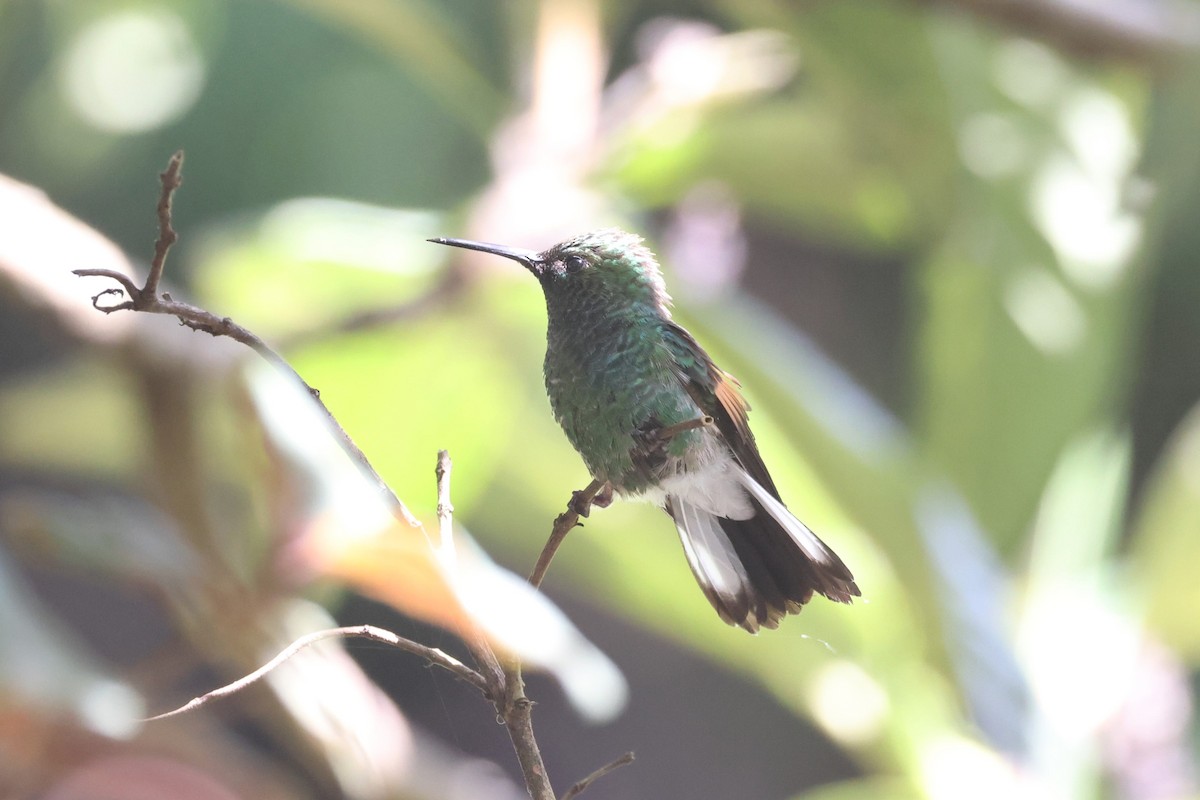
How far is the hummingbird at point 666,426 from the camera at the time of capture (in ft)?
1.20

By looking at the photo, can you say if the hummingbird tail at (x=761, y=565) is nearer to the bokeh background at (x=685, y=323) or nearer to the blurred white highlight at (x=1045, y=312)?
the bokeh background at (x=685, y=323)

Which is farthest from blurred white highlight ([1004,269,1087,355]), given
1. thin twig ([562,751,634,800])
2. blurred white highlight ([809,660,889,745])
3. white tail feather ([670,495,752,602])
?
thin twig ([562,751,634,800])

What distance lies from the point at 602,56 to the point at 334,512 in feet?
3.02

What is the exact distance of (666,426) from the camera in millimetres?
456

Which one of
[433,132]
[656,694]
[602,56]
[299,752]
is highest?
[433,132]

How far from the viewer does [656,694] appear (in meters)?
1.07

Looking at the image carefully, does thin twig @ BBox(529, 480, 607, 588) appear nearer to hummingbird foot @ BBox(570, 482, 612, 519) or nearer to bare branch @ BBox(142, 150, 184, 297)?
hummingbird foot @ BBox(570, 482, 612, 519)

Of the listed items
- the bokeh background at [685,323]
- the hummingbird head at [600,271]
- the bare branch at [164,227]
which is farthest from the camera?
the bokeh background at [685,323]

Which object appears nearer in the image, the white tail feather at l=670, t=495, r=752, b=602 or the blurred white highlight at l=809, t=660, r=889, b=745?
the white tail feather at l=670, t=495, r=752, b=602

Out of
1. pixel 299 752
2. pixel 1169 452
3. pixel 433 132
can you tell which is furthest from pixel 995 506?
pixel 433 132

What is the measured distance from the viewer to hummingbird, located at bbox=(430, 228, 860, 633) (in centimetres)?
37

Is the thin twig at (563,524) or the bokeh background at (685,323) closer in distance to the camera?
the thin twig at (563,524)

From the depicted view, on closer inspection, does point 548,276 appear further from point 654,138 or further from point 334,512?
point 654,138

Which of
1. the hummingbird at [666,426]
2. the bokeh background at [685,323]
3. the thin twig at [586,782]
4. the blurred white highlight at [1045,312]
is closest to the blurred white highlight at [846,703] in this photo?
the bokeh background at [685,323]
